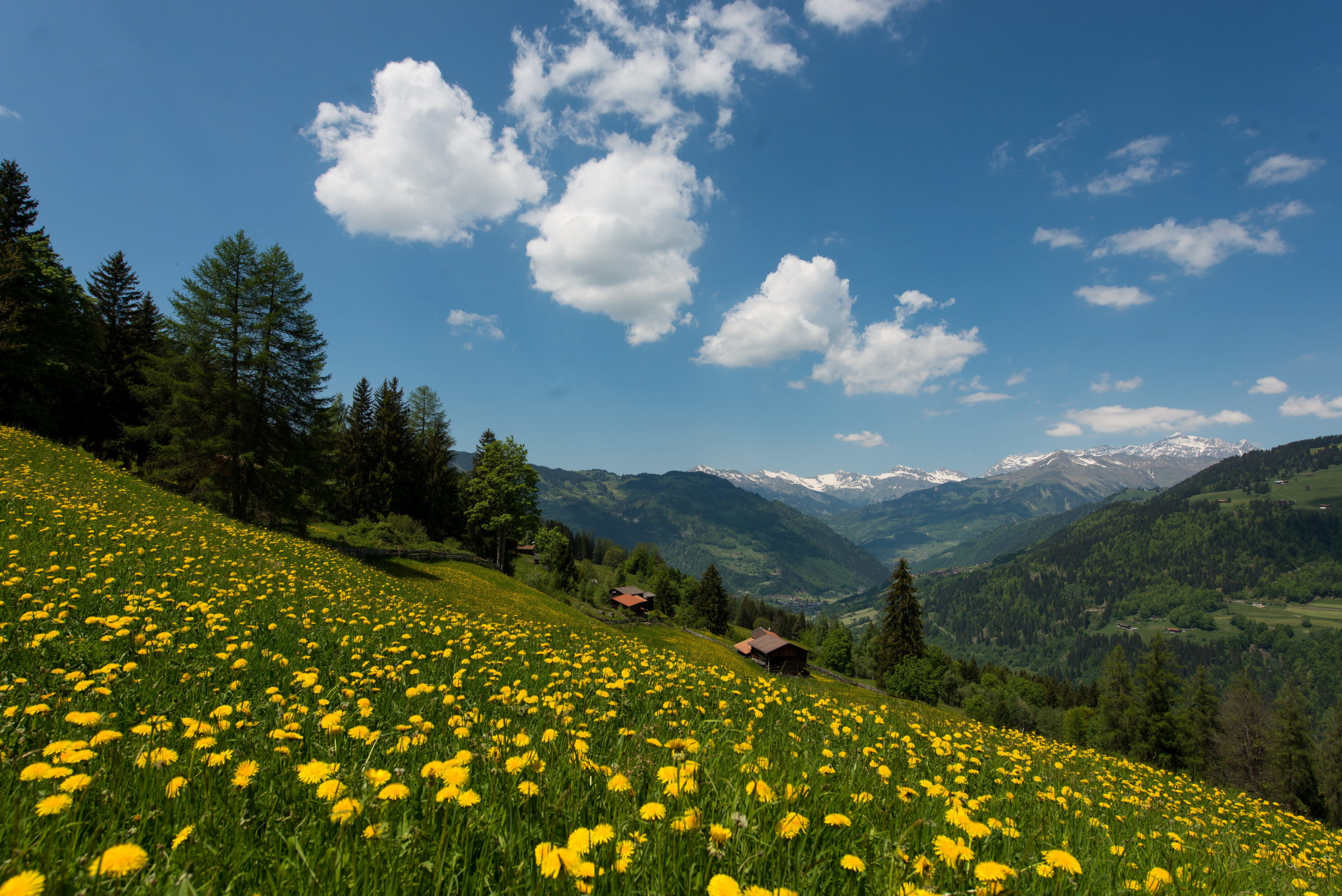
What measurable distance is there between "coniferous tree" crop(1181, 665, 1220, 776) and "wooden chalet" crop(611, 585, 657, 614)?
229 ft

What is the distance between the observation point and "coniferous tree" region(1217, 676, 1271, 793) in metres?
40.4

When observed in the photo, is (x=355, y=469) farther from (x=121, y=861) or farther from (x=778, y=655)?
(x=121, y=861)

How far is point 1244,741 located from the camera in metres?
41.6

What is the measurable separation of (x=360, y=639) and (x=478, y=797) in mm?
5776

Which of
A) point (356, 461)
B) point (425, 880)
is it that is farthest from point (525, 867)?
point (356, 461)

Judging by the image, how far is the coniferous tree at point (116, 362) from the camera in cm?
3337

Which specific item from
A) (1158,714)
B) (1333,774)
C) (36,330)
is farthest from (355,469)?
(1333,774)

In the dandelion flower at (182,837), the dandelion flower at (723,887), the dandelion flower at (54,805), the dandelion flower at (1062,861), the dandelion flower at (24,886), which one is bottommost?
the dandelion flower at (1062,861)

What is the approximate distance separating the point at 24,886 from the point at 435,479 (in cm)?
5724

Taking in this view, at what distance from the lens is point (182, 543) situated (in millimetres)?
10422

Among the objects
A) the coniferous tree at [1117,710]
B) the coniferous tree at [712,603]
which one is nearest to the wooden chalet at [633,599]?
the coniferous tree at [712,603]

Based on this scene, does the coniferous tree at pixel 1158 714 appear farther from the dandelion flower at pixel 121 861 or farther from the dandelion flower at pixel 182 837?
the dandelion flower at pixel 121 861

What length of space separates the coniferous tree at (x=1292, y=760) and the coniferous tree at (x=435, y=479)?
71.6 m

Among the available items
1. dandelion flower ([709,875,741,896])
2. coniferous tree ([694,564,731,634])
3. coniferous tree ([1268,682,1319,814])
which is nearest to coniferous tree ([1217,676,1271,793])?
coniferous tree ([1268,682,1319,814])
